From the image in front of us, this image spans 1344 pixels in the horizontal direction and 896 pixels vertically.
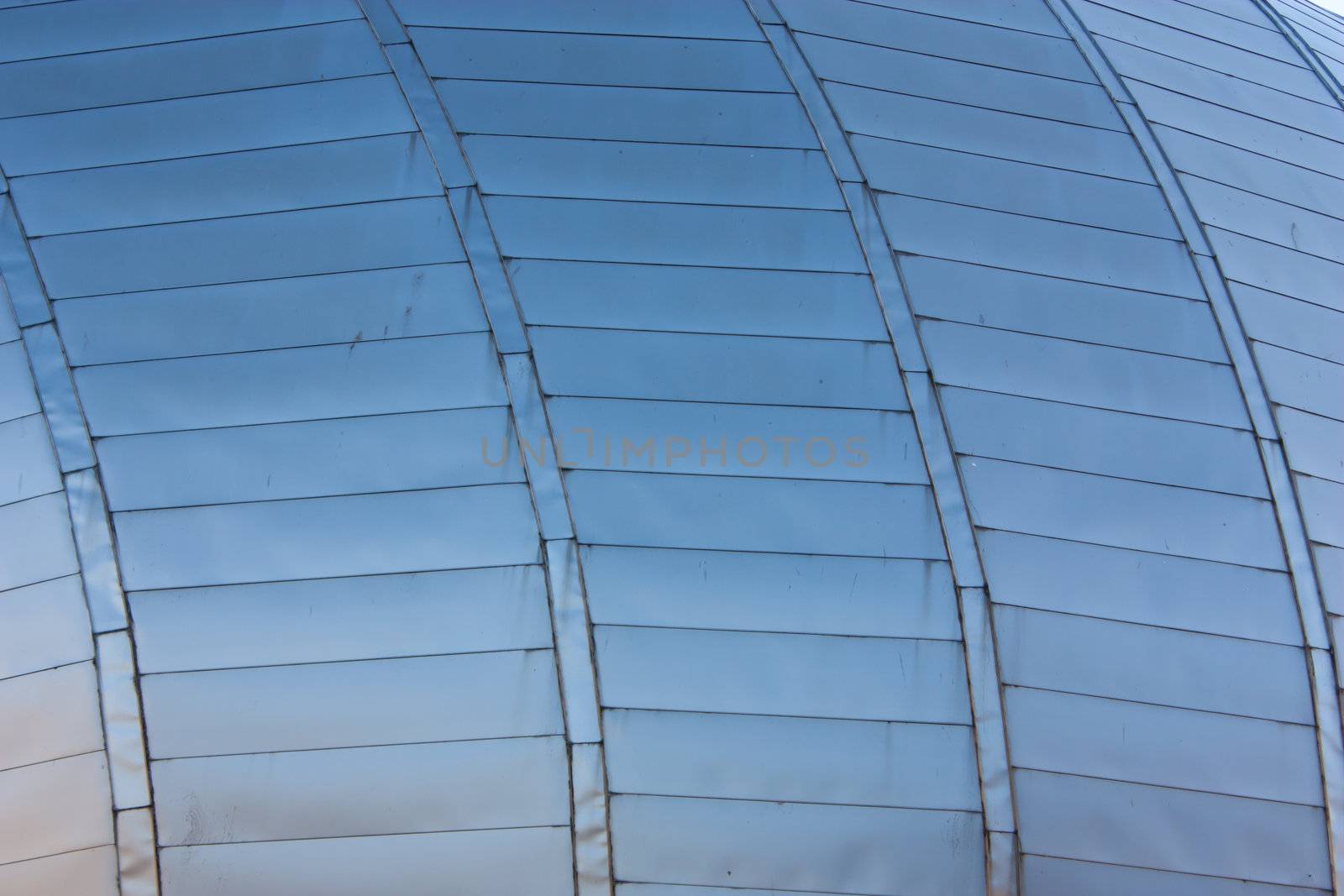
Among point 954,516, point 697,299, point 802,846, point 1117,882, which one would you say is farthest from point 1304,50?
point 802,846

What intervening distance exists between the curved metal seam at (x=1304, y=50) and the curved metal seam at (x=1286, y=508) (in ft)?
8.97

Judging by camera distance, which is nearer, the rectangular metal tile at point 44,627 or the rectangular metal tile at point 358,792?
the rectangular metal tile at point 358,792

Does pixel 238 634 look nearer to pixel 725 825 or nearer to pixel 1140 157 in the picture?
pixel 725 825

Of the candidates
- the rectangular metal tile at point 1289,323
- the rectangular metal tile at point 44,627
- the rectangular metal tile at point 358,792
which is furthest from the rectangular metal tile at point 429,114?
the rectangular metal tile at point 1289,323

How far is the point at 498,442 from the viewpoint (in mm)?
7738

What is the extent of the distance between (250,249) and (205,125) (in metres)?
1.16

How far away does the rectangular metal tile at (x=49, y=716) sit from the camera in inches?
290

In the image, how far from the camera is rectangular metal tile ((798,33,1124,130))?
9273 millimetres

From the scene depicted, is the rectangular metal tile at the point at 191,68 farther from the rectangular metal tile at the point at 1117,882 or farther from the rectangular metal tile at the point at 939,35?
the rectangular metal tile at the point at 1117,882

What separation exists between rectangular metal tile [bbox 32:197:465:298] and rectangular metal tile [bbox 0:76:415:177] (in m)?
0.64

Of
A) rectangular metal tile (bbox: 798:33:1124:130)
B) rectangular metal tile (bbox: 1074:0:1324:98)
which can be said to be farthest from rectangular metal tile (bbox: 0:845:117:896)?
rectangular metal tile (bbox: 1074:0:1324:98)

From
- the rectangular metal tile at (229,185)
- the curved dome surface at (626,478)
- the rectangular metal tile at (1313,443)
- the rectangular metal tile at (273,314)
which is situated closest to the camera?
the curved dome surface at (626,478)

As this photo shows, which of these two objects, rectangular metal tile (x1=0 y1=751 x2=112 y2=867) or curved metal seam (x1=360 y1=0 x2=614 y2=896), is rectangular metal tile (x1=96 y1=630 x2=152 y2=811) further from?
curved metal seam (x1=360 y1=0 x2=614 y2=896)

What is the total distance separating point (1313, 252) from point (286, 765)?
8.55 meters
